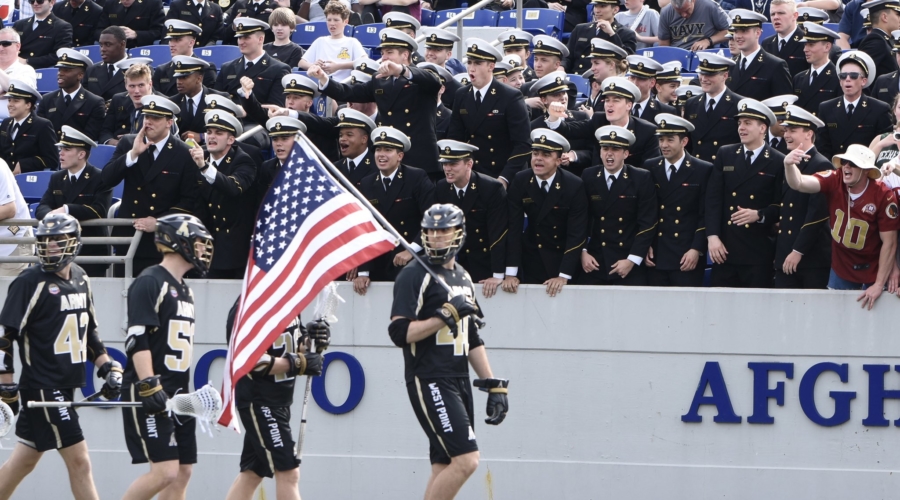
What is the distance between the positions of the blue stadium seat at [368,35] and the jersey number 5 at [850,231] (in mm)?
7234

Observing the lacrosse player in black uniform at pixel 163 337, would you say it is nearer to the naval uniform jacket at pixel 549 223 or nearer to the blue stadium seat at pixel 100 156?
the naval uniform jacket at pixel 549 223

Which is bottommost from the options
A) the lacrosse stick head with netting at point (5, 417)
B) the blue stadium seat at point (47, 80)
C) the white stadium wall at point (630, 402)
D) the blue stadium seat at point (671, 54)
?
the white stadium wall at point (630, 402)

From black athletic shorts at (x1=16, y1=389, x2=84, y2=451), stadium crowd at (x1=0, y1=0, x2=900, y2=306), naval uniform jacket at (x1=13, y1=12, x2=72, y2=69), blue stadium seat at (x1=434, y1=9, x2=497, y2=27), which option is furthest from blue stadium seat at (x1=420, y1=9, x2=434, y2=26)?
black athletic shorts at (x1=16, y1=389, x2=84, y2=451)

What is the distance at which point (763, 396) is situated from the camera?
10195mm

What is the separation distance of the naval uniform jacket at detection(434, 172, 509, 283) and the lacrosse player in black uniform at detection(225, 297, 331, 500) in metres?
2.39

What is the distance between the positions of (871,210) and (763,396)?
5.14ft

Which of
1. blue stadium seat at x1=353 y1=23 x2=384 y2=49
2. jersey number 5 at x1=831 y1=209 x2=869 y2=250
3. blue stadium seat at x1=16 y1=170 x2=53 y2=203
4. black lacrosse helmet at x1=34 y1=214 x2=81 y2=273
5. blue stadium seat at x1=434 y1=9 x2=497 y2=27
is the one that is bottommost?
blue stadium seat at x1=16 y1=170 x2=53 y2=203

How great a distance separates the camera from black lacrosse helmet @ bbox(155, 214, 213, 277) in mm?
8281

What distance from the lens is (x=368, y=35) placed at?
16.0 metres

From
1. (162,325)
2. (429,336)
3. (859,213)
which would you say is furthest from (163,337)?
(859,213)

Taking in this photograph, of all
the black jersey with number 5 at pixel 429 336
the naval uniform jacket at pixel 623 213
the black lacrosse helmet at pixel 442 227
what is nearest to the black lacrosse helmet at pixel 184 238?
the black jersey with number 5 at pixel 429 336

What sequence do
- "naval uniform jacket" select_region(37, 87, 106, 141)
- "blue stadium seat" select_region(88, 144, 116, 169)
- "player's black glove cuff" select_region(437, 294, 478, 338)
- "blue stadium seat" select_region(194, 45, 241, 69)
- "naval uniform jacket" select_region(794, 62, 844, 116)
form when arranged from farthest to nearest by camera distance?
1. "blue stadium seat" select_region(194, 45, 241, 69)
2. "naval uniform jacket" select_region(37, 87, 106, 141)
3. "blue stadium seat" select_region(88, 144, 116, 169)
4. "naval uniform jacket" select_region(794, 62, 844, 116)
5. "player's black glove cuff" select_region(437, 294, 478, 338)

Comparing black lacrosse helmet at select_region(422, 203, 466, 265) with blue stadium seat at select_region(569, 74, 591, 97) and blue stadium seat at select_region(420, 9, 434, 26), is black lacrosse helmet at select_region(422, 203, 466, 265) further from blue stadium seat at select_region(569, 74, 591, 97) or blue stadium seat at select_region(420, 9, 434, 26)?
blue stadium seat at select_region(420, 9, 434, 26)

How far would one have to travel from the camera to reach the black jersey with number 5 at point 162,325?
8094mm
